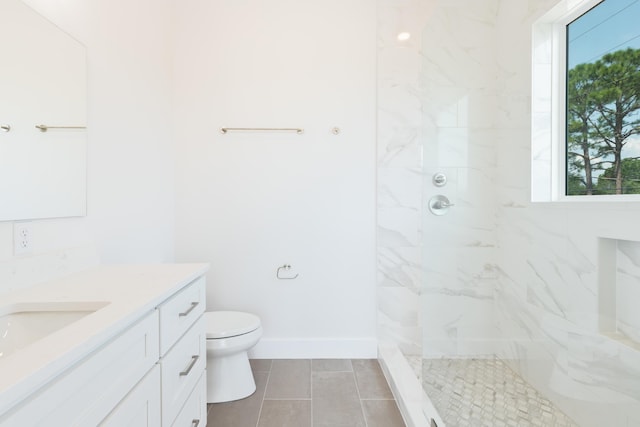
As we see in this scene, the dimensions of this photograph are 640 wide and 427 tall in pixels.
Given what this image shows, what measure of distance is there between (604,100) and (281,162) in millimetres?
1738

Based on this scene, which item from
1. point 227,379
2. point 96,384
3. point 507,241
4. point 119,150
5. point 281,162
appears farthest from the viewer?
point 281,162

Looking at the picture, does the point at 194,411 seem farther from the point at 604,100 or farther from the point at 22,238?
the point at 604,100

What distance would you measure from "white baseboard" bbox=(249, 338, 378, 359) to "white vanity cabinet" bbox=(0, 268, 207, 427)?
840mm

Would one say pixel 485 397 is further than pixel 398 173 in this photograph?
No

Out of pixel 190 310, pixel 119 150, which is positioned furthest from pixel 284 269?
pixel 119 150

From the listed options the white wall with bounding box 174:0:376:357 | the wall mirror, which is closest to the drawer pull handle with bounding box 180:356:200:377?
the wall mirror

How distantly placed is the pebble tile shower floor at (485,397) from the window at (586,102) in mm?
807

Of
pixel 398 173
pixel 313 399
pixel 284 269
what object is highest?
pixel 398 173

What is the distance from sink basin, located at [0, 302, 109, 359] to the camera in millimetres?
925

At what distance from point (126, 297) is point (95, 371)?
299 millimetres

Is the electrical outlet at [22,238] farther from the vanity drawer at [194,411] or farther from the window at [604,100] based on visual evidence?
the window at [604,100]

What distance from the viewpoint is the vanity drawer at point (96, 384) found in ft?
1.87

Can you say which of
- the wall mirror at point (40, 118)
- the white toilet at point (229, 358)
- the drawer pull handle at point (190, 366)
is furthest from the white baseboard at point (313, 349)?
the wall mirror at point (40, 118)

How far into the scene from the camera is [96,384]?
2.40ft
